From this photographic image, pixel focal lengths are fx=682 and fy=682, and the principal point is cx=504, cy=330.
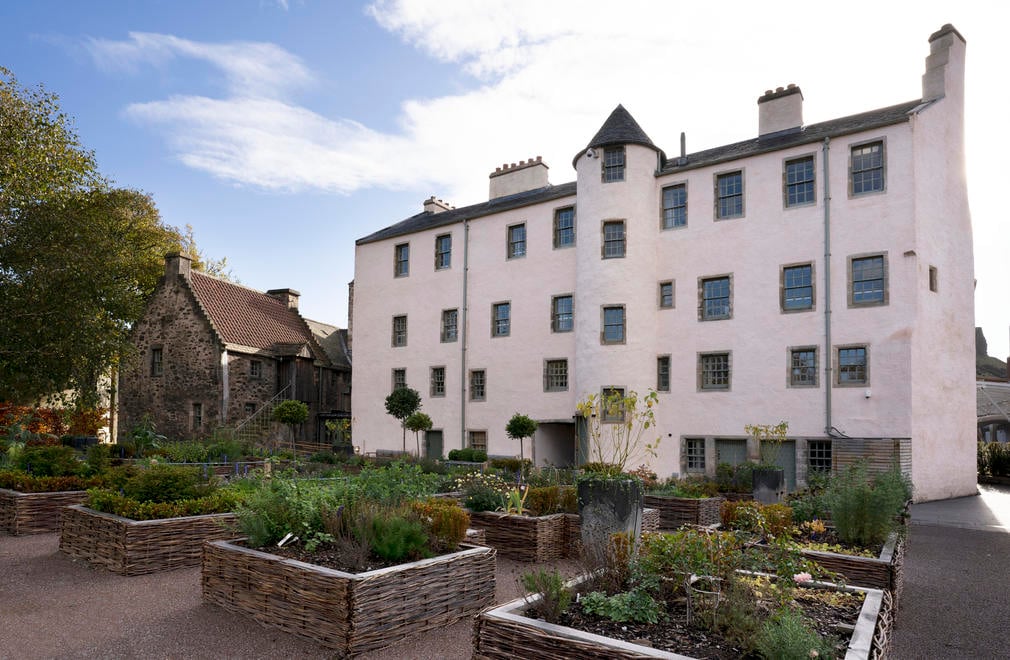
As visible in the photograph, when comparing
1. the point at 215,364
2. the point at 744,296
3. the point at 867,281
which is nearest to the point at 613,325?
the point at 744,296

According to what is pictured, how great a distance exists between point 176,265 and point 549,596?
100 feet

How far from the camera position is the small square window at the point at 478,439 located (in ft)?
82.0

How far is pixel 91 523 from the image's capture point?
8.16m

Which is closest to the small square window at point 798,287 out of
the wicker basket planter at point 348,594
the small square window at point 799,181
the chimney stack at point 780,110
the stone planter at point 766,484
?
the small square window at point 799,181

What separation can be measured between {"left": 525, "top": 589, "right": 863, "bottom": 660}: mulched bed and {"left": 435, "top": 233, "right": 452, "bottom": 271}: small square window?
23.1m

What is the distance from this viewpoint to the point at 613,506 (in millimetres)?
7379

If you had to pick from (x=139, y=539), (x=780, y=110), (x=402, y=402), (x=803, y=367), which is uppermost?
(x=780, y=110)

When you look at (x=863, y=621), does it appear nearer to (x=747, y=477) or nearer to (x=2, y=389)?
(x=747, y=477)

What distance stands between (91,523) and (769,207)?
60.5 ft

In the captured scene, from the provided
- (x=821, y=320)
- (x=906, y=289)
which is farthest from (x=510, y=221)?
(x=906, y=289)

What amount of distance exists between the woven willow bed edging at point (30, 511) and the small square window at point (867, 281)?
18.5 meters

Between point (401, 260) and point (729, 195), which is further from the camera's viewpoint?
point (401, 260)

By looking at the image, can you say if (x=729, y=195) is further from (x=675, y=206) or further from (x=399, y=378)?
(x=399, y=378)

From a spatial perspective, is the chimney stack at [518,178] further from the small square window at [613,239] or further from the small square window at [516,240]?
the small square window at [613,239]
